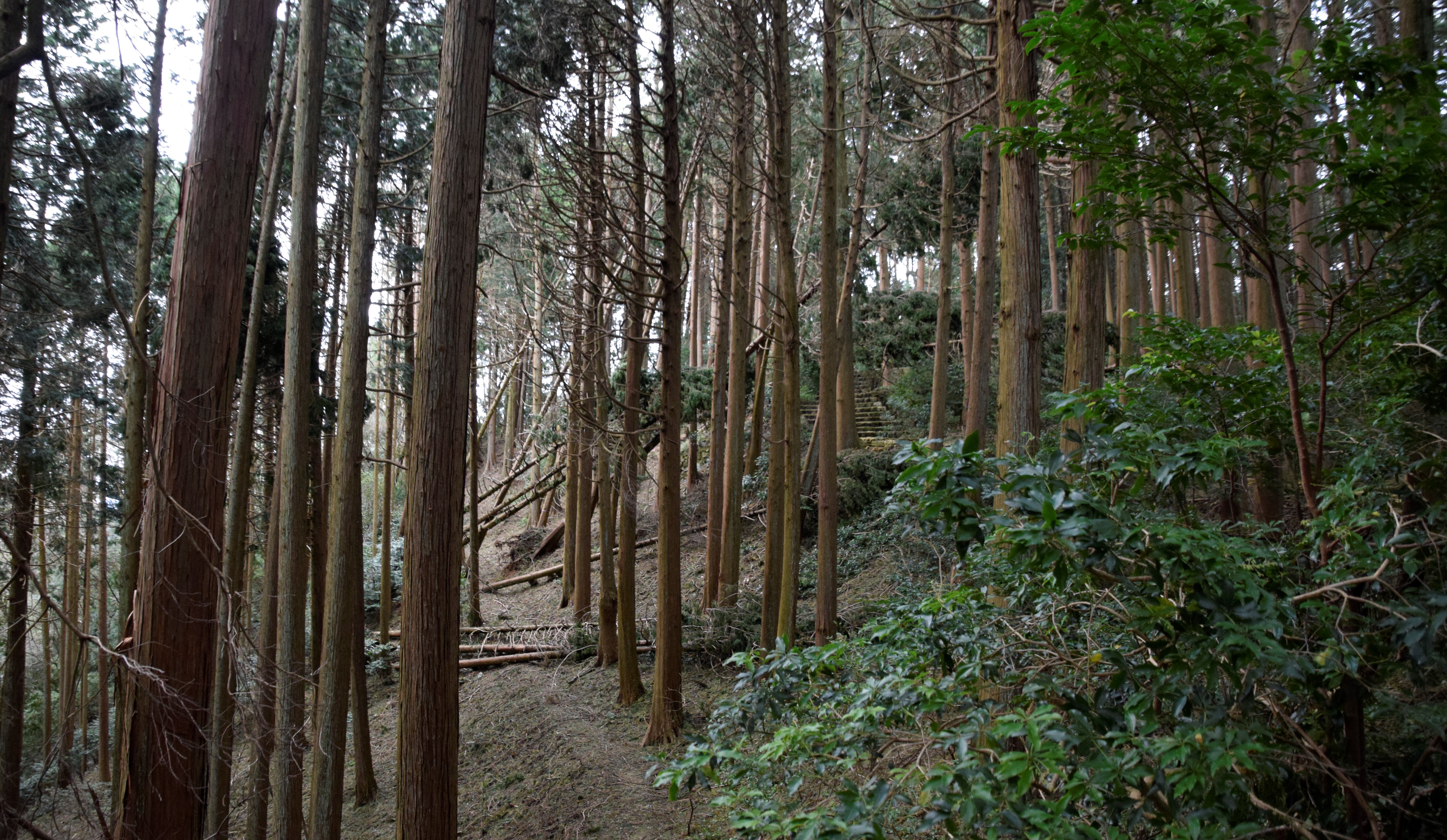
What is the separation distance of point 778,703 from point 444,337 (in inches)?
127

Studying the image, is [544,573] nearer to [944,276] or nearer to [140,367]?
[140,367]

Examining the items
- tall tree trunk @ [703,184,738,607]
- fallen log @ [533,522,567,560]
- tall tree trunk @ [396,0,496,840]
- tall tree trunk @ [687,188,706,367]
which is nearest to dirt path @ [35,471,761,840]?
tall tree trunk @ [703,184,738,607]

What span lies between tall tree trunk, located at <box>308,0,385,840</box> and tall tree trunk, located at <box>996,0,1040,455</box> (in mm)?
6156

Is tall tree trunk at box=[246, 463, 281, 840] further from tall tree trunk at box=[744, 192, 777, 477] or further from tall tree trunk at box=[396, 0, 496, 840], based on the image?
tall tree trunk at box=[744, 192, 777, 477]

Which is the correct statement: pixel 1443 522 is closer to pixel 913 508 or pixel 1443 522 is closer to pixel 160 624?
pixel 913 508

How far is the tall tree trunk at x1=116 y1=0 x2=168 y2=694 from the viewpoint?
810 centimetres

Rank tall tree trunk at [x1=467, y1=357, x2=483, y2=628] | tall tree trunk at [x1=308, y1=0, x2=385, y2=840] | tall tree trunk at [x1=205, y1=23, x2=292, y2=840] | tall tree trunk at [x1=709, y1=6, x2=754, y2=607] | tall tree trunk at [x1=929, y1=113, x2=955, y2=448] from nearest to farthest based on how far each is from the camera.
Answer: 1. tall tree trunk at [x1=205, y1=23, x2=292, y2=840]
2. tall tree trunk at [x1=308, y1=0, x2=385, y2=840]
3. tall tree trunk at [x1=709, y1=6, x2=754, y2=607]
4. tall tree trunk at [x1=929, y1=113, x2=955, y2=448]
5. tall tree trunk at [x1=467, y1=357, x2=483, y2=628]

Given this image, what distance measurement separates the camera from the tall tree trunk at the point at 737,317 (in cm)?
939

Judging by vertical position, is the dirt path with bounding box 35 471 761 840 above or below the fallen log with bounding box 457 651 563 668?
below

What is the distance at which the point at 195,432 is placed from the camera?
4488 millimetres

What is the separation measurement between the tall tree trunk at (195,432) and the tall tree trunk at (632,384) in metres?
3.73


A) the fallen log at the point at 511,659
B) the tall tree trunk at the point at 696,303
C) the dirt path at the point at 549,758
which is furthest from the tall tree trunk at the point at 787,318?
the tall tree trunk at the point at 696,303

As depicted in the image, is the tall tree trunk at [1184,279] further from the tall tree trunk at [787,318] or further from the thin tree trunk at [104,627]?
the thin tree trunk at [104,627]

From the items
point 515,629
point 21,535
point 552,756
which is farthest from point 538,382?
point 552,756
